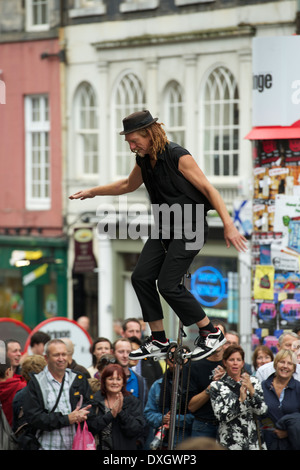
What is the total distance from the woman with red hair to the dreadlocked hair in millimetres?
2211

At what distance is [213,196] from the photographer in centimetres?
647

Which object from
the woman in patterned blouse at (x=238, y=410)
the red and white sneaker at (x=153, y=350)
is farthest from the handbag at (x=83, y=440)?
the red and white sneaker at (x=153, y=350)

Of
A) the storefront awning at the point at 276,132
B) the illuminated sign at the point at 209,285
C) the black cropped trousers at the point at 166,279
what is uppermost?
the storefront awning at the point at 276,132

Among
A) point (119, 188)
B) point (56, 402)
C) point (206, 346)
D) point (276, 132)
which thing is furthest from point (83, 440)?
point (276, 132)

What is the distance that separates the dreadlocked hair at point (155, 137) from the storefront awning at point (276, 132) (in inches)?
144

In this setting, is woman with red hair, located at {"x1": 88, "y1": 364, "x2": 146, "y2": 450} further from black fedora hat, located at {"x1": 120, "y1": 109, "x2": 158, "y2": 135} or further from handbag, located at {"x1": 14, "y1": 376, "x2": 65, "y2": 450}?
black fedora hat, located at {"x1": 120, "y1": 109, "x2": 158, "y2": 135}

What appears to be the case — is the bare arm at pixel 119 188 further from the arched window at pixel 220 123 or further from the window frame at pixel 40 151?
the window frame at pixel 40 151

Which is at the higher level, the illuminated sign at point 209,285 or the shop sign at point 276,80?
the shop sign at point 276,80

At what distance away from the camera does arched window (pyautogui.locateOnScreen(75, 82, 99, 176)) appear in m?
22.0

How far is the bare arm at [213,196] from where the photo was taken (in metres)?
6.41

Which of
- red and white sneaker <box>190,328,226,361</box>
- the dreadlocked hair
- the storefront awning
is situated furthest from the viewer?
the storefront awning

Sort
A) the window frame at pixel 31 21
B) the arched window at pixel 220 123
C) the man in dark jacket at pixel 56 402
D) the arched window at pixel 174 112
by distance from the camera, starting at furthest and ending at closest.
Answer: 1. the window frame at pixel 31 21
2. the arched window at pixel 174 112
3. the arched window at pixel 220 123
4. the man in dark jacket at pixel 56 402

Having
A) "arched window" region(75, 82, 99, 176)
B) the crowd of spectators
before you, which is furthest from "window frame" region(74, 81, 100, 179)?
the crowd of spectators

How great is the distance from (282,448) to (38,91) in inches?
608
